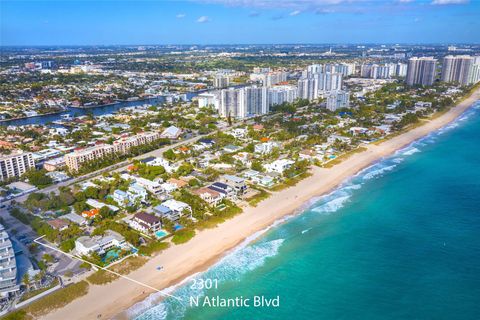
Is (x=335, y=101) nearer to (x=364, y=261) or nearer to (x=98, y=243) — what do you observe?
(x=364, y=261)

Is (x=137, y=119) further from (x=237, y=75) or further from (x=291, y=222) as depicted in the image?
(x=237, y=75)

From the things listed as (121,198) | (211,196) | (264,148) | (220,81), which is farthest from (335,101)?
(121,198)

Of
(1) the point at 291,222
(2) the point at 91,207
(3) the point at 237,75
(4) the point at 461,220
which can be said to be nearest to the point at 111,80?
(3) the point at 237,75

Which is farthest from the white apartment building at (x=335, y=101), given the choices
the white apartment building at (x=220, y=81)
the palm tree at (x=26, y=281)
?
the palm tree at (x=26, y=281)

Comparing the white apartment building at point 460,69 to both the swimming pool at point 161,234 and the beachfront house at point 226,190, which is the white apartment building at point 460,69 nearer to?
the beachfront house at point 226,190

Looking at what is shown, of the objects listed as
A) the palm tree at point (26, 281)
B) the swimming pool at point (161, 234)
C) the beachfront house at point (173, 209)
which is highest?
the beachfront house at point (173, 209)

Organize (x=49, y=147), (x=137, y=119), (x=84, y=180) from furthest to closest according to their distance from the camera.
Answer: (x=137, y=119)
(x=49, y=147)
(x=84, y=180)
